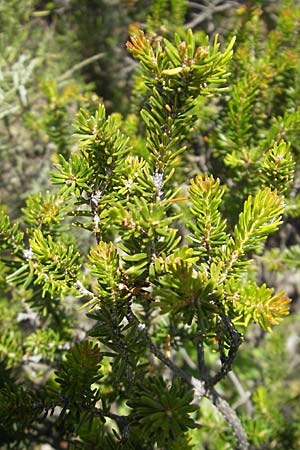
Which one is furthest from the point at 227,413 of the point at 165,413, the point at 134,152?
the point at 134,152

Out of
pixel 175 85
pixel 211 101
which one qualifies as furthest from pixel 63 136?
pixel 175 85

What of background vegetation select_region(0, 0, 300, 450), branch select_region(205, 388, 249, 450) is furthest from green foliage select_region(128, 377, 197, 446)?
branch select_region(205, 388, 249, 450)

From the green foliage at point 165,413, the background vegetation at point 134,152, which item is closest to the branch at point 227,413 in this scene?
the background vegetation at point 134,152

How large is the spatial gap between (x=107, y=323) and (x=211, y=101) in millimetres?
835

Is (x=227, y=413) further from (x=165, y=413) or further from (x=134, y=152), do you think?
(x=134, y=152)

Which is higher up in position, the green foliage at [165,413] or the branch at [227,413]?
the green foliage at [165,413]

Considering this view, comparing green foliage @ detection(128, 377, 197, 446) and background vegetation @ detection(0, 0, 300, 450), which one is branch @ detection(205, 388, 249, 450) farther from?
green foliage @ detection(128, 377, 197, 446)

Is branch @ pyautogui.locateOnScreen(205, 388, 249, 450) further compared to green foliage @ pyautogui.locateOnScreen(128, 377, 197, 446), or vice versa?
branch @ pyautogui.locateOnScreen(205, 388, 249, 450)

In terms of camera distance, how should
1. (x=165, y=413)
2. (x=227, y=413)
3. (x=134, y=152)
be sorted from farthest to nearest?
(x=134, y=152) → (x=227, y=413) → (x=165, y=413)

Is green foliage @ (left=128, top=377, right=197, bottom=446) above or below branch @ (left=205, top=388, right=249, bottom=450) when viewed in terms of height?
above

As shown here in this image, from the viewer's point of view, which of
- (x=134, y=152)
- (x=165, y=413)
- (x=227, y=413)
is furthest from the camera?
(x=134, y=152)

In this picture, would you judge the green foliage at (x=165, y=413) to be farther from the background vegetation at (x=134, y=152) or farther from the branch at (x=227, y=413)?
the branch at (x=227, y=413)

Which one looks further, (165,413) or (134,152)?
(134,152)

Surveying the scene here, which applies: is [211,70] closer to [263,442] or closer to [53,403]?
[53,403]
